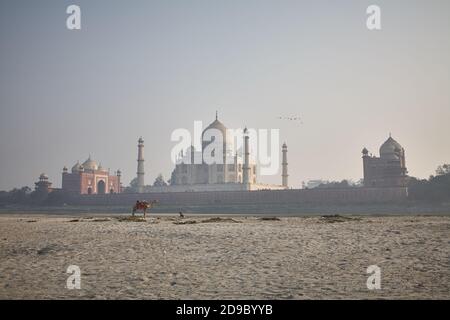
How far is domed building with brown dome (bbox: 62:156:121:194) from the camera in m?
52.8

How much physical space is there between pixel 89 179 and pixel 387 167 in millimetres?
34690

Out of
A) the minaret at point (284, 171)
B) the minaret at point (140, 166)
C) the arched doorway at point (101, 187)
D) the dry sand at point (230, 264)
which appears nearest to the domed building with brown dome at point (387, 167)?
the minaret at point (284, 171)

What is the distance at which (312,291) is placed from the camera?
515cm

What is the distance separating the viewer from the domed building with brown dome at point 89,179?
52812 mm

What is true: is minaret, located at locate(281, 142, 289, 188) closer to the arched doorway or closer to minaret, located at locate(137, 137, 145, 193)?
minaret, located at locate(137, 137, 145, 193)

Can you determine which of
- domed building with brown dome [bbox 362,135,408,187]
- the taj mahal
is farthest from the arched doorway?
domed building with brown dome [bbox 362,135,408,187]

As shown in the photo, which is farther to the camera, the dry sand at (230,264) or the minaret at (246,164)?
the minaret at (246,164)

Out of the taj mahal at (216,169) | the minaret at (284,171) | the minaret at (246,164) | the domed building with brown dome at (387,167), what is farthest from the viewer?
the minaret at (284,171)

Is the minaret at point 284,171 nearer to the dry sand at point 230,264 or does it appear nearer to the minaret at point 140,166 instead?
the minaret at point 140,166

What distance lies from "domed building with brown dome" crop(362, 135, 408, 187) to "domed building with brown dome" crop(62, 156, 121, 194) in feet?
104

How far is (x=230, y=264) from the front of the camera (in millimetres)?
6855

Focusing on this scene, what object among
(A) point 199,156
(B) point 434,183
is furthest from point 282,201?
(A) point 199,156

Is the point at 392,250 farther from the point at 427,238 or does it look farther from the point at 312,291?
the point at 312,291

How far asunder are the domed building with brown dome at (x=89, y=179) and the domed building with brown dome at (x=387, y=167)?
31567 mm
